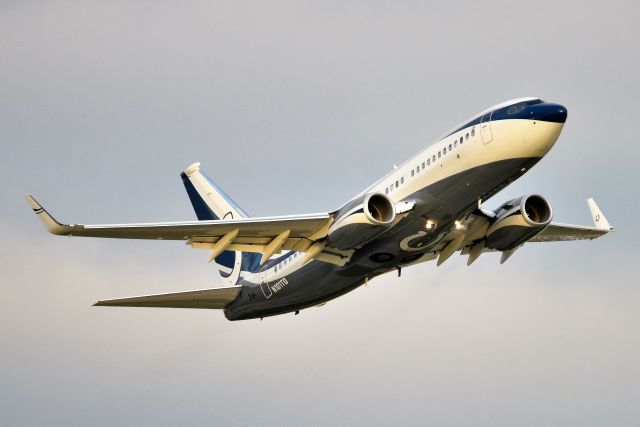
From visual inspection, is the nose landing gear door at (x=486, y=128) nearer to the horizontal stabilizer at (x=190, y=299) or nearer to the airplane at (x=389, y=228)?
the airplane at (x=389, y=228)

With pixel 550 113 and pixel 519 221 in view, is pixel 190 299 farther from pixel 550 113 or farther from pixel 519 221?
pixel 550 113

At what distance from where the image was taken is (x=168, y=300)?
208ft

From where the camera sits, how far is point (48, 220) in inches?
2095

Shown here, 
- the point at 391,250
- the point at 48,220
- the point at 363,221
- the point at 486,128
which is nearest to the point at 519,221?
the point at 391,250

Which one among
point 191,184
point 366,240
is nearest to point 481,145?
point 366,240

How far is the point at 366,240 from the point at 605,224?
17.8m

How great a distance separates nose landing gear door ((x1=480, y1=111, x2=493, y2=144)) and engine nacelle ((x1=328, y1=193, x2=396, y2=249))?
473 cm

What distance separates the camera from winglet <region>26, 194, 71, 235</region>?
173 ft

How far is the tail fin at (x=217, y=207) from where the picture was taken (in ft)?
224

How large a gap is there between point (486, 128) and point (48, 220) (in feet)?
59.5

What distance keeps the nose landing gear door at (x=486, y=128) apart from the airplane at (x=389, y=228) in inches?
1.9

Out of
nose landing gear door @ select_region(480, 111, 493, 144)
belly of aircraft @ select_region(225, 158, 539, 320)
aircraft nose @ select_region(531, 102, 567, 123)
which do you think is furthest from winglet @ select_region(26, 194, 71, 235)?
aircraft nose @ select_region(531, 102, 567, 123)

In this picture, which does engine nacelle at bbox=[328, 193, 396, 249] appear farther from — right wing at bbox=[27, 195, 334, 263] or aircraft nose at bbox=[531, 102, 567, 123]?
aircraft nose at bbox=[531, 102, 567, 123]

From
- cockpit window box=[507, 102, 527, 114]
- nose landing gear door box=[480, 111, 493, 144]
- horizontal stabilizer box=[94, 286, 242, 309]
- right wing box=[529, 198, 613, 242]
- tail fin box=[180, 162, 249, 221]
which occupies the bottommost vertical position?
right wing box=[529, 198, 613, 242]
